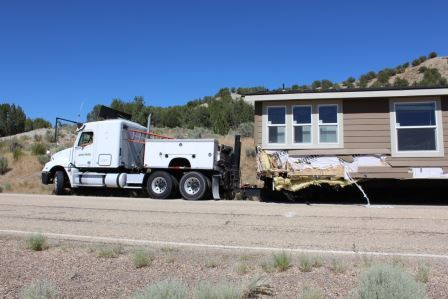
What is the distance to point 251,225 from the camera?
407 inches

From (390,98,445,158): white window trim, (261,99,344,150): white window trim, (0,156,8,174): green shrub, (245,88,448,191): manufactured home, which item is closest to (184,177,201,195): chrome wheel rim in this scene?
(245,88,448,191): manufactured home

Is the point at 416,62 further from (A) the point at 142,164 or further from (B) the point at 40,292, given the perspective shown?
(B) the point at 40,292

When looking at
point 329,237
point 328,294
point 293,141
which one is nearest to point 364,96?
point 293,141

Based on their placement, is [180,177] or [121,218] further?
[180,177]

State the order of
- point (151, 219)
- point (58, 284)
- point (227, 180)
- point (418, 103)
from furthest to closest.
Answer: point (227, 180) < point (418, 103) < point (151, 219) < point (58, 284)

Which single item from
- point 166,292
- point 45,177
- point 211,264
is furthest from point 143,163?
point 166,292

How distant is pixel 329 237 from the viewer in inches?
347

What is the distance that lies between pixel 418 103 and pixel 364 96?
185 centimetres

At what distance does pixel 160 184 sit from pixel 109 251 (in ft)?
34.9

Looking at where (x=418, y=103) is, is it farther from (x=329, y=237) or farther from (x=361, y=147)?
Result: (x=329, y=237)

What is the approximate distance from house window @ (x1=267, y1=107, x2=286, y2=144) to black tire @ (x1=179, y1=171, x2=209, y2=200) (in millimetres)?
2900

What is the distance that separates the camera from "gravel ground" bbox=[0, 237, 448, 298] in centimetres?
545

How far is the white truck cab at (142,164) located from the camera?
1728cm

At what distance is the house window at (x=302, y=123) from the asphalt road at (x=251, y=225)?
3.31m
